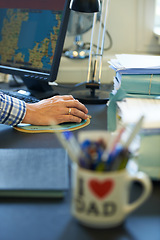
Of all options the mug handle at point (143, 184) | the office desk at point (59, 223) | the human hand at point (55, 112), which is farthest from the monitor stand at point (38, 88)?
the mug handle at point (143, 184)

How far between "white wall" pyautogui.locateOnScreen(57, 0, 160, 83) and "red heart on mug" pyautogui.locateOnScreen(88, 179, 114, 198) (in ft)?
4.66

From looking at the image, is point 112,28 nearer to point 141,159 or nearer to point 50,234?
point 141,159

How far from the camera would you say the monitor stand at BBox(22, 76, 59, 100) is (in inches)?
59.1

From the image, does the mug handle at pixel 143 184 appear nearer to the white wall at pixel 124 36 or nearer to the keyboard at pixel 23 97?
the keyboard at pixel 23 97

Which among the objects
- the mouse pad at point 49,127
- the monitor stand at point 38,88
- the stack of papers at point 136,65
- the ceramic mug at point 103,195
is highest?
the stack of papers at point 136,65

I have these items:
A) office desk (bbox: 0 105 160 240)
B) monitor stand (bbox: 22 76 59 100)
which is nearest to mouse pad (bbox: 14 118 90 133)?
monitor stand (bbox: 22 76 59 100)

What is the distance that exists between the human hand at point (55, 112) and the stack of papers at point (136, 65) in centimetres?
19

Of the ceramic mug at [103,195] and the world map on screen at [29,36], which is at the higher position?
the world map on screen at [29,36]

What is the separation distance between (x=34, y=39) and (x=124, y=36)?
0.69 meters

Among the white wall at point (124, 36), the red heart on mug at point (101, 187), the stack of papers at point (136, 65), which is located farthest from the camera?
the white wall at point (124, 36)

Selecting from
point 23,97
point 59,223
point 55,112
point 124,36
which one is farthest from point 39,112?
point 124,36

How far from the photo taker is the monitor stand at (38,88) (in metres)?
1.50

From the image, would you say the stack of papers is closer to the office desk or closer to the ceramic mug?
the office desk

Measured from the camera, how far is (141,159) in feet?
2.41
